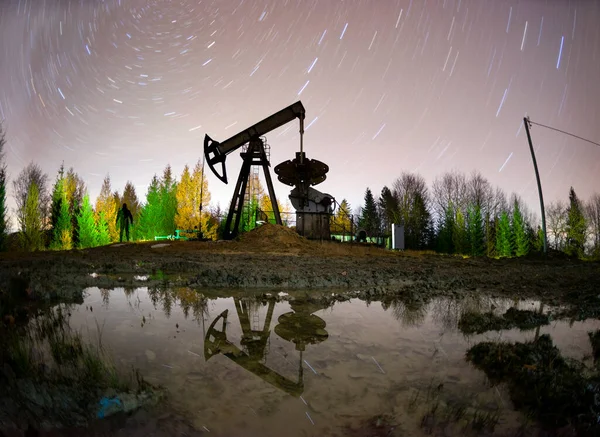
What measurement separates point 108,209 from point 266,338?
184 feet

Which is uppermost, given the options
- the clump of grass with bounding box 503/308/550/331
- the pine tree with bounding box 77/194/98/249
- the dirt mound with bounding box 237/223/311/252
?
the pine tree with bounding box 77/194/98/249

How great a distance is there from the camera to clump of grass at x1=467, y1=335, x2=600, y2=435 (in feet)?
8.16

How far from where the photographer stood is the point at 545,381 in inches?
115

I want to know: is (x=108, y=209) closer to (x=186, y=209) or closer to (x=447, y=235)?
(x=186, y=209)

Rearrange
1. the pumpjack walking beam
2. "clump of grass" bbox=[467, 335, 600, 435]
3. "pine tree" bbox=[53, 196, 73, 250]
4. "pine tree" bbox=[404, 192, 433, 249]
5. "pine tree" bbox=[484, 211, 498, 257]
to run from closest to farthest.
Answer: "clump of grass" bbox=[467, 335, 600, 435] < the pumpjack walking beam < "pine tree" bbox=[53, 196, 73, 250] < "pine tree" bbox=[484, 211, 498, 257] < "pine tree" bbox=[404, 192, 433, 249]

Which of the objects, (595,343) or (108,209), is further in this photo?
(108,209)

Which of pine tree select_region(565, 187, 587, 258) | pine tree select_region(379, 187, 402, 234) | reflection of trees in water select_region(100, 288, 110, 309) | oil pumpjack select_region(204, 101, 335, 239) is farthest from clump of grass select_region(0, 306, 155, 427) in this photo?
pine tree select_region(565, 187, 587, 258)

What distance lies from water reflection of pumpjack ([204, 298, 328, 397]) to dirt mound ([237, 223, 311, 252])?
13.5 metres

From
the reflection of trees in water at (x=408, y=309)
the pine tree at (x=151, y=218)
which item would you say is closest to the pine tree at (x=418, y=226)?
the pine tree at (x=151, y=218)

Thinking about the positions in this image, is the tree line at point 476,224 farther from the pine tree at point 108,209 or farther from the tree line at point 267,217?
the pine tree at point 108,209

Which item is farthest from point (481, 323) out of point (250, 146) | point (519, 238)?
point (519, 238)

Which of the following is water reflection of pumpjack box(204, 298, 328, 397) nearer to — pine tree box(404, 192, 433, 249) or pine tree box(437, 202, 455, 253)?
pine tree box(404, 192, 433, 249)

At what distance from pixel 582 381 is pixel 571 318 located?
3.55 m

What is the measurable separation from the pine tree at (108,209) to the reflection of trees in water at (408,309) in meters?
48.5
